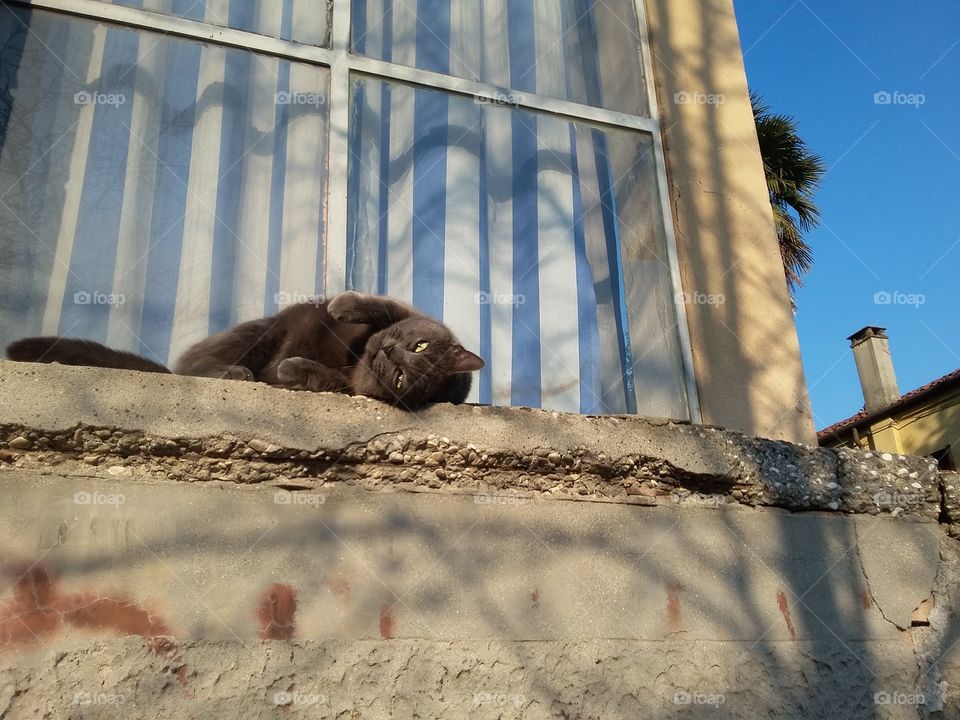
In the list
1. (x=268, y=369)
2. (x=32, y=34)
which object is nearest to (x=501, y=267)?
(x=268, y=369)

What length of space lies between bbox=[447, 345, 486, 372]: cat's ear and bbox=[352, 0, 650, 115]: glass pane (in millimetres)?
1289

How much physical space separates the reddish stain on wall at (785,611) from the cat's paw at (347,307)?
148 centimetres

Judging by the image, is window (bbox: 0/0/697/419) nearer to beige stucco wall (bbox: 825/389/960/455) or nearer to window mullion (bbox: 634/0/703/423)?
window mullion (bbox: 634/0/703/423)

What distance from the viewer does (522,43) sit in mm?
3318

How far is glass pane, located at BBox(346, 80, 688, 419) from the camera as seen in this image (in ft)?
9.39

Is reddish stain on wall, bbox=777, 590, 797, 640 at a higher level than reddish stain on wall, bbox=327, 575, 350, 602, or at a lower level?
lower

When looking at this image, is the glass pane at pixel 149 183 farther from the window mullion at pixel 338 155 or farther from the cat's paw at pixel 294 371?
the cat's paw at pixel 294 371

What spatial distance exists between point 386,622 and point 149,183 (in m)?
1.69

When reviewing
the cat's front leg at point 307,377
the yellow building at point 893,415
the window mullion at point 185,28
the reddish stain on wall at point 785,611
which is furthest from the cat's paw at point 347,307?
the yellow building at point 893,415

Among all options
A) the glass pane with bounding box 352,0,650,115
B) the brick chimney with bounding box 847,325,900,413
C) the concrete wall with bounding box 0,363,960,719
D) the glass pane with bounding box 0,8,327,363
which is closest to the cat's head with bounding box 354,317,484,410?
the concrete wall with bounding box 0,363,960,719

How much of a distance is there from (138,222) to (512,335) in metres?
1.32

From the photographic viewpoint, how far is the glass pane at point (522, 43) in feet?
10.2

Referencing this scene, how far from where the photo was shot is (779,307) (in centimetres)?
324

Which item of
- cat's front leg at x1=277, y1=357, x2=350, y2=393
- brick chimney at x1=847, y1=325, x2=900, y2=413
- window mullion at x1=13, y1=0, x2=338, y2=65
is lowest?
cat's front leg at x1=277, y1=357, x2=350, y2=393
